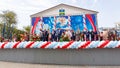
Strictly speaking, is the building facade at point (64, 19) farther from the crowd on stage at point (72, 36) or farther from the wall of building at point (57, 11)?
the crowd on stage at point (72, 36)

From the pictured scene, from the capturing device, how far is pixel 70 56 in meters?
11.6

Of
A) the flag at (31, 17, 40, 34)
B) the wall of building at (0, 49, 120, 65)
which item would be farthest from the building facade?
the wall of building at (0, 49, 120, 65)

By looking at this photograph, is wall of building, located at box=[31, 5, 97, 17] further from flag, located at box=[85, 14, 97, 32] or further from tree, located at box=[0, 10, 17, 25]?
tree, located at box=[0, 10, 17, 25]

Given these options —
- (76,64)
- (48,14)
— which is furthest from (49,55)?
(48,14)

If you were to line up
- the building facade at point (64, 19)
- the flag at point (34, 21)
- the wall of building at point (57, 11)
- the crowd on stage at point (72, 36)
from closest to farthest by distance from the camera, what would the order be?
the crowd on stage at point (72, 36)
the building facade at point (64, 19)
the flag at point (34, 21)
the wall of building at point (57, 11)

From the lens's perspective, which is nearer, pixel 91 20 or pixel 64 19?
pixel 91 20

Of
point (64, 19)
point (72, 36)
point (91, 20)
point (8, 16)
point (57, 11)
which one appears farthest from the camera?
point (8, 16)

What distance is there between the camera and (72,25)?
2931 cm

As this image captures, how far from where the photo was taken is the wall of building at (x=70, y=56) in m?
11.2

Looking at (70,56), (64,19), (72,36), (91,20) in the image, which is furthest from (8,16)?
(70,56)

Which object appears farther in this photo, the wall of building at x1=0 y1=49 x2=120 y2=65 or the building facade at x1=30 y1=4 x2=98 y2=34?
the building facade at x1=30 y1=4 x2=98 y2=34

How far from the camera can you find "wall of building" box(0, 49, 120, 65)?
36.9ft

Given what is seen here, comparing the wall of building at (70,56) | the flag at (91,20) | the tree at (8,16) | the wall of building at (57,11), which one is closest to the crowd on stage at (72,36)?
the wall of building at (70,56)

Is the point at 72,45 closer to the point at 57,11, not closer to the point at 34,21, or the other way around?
the point at 34,21
